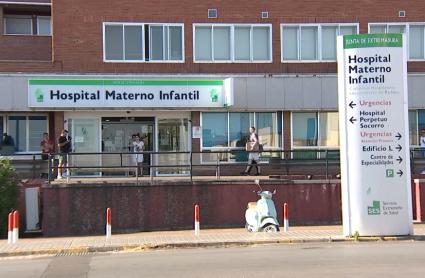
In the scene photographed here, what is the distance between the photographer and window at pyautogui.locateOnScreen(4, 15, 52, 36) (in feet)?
108

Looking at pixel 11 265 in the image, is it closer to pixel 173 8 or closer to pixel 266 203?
pixel 266 203

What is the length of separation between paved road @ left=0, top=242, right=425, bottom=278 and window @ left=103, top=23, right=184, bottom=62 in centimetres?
1325

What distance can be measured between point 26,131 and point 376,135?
15.5 meters

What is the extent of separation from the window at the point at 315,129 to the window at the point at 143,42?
5.67 meters

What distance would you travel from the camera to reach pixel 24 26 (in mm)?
32938

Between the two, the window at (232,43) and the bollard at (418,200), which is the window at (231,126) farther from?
the bollard at (418,200)

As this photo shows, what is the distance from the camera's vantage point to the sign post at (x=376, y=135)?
14.6 meters

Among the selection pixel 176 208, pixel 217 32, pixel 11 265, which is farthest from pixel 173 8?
pixel 11 265

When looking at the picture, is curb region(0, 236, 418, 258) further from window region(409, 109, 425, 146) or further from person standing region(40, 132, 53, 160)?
window region(409, 109, 425, 146)

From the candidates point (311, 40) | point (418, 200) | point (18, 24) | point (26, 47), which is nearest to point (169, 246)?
point (418, 200)

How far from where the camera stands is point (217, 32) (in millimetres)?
25750

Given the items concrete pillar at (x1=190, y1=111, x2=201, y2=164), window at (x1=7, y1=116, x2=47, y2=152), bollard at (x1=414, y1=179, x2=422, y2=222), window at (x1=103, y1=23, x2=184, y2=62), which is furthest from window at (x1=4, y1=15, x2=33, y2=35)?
bollard at (x1=414, y1=179, x2=422, y2=222)

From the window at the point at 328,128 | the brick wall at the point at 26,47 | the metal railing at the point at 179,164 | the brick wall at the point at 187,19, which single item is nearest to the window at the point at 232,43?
the brick wall at the point at 187,19

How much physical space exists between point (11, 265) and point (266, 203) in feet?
24.2
